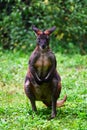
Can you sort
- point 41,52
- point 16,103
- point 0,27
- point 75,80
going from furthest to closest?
point 0,27 < point 75,80 < point 16,103 < point 41,52

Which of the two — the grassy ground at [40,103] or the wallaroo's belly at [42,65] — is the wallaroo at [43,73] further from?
the grassy ground at [40,103]

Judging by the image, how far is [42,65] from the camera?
22.0 ft

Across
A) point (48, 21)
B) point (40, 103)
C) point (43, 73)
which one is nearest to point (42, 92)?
point (43, 73)

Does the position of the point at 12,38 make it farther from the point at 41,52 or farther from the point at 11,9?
the point at 41,52

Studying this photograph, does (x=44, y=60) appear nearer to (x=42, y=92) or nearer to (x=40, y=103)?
(x=42, y=92)

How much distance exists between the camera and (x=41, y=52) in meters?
6.70

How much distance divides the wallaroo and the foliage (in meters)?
7.11

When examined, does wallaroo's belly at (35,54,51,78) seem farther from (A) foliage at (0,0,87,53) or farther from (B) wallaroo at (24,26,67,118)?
(A) foliage at (0,0,87,53)

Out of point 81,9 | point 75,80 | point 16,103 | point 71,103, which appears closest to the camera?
point 71,103

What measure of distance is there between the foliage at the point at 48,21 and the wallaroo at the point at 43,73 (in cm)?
711

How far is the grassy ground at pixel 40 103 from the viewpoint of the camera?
244 inches

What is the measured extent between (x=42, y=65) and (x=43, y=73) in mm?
121

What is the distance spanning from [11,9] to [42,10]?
3.80 feet

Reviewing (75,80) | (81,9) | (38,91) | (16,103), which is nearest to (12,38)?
(81,9)
